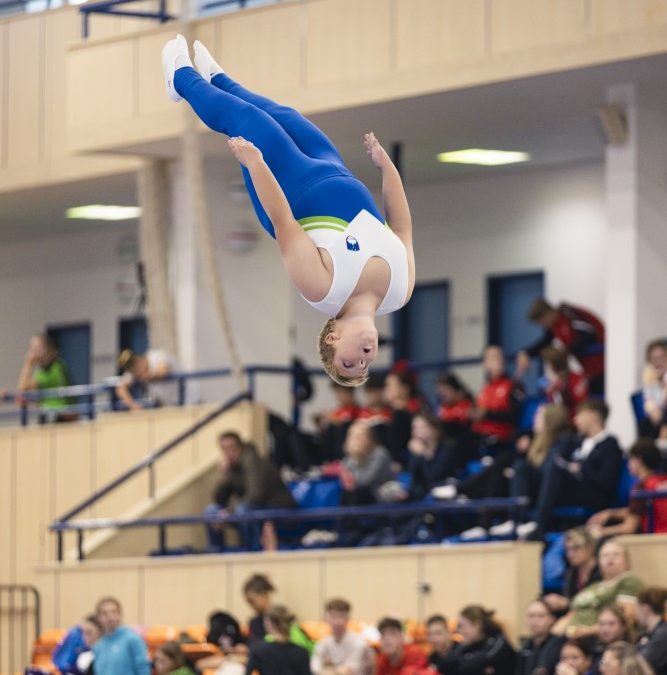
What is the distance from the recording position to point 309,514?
50.2 ft

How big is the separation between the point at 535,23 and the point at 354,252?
7.14 m

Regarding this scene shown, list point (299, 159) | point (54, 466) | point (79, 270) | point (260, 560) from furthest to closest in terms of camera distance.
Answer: point (79, 270), point (54, 466), point (260, 560), point (299, 159)

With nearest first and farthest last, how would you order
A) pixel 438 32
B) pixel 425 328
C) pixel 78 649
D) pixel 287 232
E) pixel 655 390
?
pixel 287 232
pixel 655 390
pixel 78 649
pixel 438 32
pixel 425 328

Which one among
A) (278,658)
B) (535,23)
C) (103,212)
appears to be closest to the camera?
(278,658)

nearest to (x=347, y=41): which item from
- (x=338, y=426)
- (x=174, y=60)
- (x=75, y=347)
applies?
(x=338, y=426)

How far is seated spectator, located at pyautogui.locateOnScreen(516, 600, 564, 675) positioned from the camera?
12.2m

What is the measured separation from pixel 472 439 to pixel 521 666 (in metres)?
3.60

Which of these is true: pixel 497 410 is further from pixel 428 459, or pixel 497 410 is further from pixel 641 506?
pixel 641 506

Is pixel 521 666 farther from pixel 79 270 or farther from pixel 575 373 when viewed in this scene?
pixel 79 270

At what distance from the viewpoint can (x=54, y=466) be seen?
19.1m

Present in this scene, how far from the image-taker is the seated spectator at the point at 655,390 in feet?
45.9

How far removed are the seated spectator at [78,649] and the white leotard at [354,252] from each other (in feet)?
20.0

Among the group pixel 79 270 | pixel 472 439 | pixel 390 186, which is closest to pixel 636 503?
pixel 472 439

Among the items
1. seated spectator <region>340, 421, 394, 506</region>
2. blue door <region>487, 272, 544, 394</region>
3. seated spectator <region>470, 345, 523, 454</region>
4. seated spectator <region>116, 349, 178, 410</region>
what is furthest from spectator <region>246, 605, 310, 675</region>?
blue door <region>487, 272, 544, 394</region>
